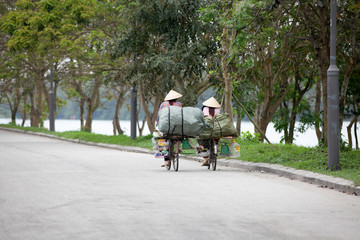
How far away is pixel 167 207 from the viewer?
8258mm

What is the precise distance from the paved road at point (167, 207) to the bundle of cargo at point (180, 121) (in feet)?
3.16

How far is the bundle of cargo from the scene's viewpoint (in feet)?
42.8

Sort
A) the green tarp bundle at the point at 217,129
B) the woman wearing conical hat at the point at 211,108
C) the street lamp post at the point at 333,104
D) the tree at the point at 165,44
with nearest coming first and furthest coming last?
the street lamp post at the point at 333,104, the green tarp bundle at the point at 217,129, the woman wearing conical hat at the point at 211,108, the tree at the point at 165,44

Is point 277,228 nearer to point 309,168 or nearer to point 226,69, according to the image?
point 309,168

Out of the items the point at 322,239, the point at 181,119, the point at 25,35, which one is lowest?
the point at 322,239

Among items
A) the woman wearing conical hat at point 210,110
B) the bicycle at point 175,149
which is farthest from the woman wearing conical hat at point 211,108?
the bicycle at point 175,149

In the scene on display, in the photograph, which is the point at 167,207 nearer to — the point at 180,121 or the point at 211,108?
the point at 180,121

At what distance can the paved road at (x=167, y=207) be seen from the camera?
656 centimetres

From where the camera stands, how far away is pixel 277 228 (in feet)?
22.4

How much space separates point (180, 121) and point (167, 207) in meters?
4.92

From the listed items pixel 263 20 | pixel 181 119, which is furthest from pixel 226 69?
pixel 181 119

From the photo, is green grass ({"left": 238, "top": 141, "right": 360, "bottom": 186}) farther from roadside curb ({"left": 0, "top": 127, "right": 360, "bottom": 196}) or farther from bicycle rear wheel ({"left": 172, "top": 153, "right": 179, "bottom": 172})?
bicycle rear wheel ({"left": 172, "top": 153, "right": 179, "bottom": 172})

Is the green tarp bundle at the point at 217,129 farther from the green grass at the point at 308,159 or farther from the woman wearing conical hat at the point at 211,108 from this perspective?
the green grass at the point at 308,159

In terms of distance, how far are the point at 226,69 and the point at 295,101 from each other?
13981mm
